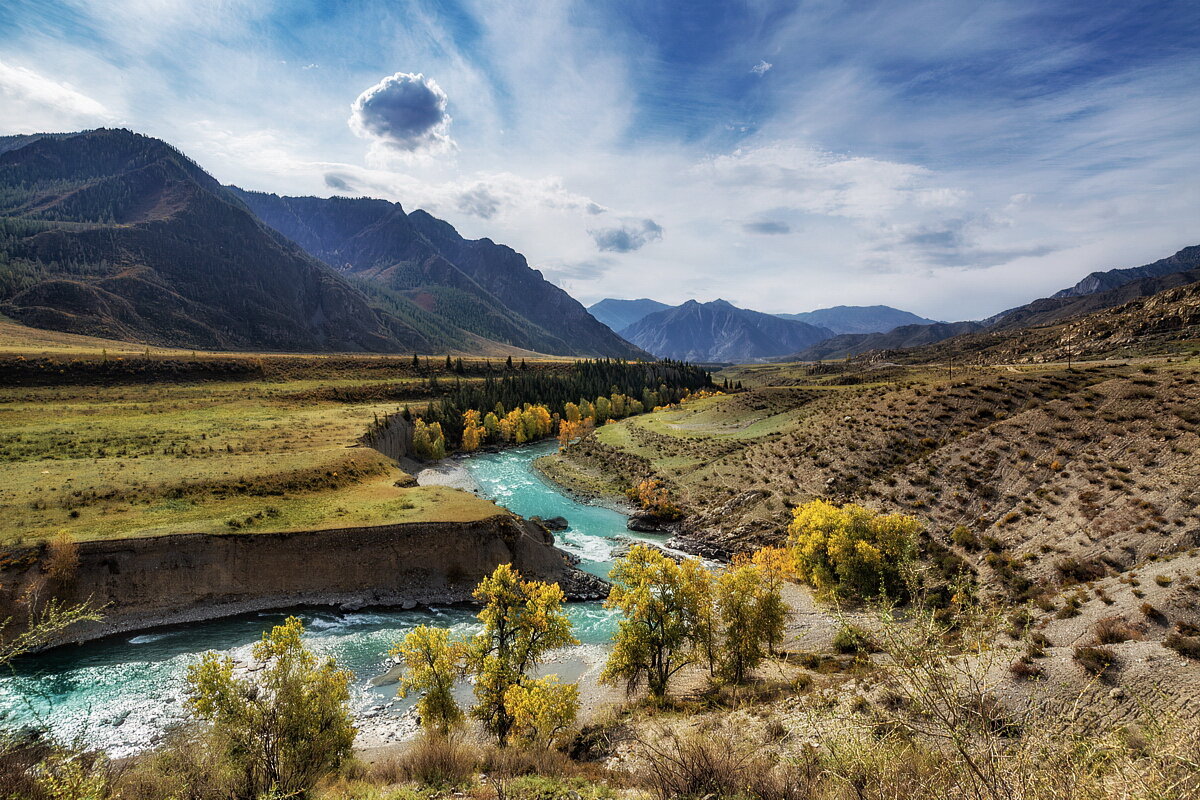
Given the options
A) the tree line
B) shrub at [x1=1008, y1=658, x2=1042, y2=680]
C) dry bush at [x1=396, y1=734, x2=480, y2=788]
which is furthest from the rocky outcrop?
the tree line

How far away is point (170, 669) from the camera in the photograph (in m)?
30.7

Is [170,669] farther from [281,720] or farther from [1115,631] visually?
[1115,631]

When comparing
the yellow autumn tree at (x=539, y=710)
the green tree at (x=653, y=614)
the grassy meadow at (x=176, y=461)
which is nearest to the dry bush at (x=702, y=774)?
the yellow autumn tree at (x=539, y=710)

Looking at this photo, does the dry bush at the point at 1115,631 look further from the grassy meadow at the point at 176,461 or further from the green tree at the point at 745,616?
the grassy meadow at the point at 176,461

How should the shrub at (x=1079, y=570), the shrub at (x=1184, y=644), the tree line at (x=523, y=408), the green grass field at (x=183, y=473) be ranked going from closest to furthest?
the shrub at (x=1184, y=644) < the shrub at (x=1079, y=570) < the green grass field at (x=183, y=473) < the tree line at (x=523, y=408)

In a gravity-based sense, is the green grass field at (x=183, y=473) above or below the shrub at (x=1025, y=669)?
above

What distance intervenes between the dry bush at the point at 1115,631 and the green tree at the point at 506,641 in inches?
985

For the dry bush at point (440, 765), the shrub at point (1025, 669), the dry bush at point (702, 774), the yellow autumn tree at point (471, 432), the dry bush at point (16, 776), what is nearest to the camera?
the dry bush at point (16, 776)

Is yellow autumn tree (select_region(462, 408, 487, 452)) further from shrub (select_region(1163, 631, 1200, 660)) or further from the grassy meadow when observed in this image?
shrub (select_region(1163, 631, 1200, 660))

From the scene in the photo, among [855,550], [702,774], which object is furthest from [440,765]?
[855,550]

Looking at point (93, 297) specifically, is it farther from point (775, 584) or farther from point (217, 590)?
point (775, 584)

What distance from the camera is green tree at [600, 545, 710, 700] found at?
27.4m

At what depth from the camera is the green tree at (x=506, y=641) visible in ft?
78.7

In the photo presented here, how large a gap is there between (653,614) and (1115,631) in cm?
2125
